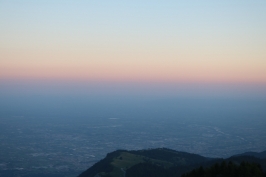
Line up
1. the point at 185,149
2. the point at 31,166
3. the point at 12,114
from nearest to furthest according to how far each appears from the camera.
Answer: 1. the point at 31,166
2. the point at 185,149
3. the point at 12,114

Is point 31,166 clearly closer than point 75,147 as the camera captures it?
Yes

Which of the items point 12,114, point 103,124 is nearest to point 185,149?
point 103,124

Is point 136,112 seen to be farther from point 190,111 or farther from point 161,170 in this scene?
point 161,170

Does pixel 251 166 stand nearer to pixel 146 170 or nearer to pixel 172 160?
pixel 146 170

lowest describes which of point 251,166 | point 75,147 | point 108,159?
point 75,147

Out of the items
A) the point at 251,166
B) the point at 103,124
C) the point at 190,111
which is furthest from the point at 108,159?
the point at 190,111

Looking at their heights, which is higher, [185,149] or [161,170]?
[161,170]

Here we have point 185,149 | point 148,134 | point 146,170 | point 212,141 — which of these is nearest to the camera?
point 146,170
